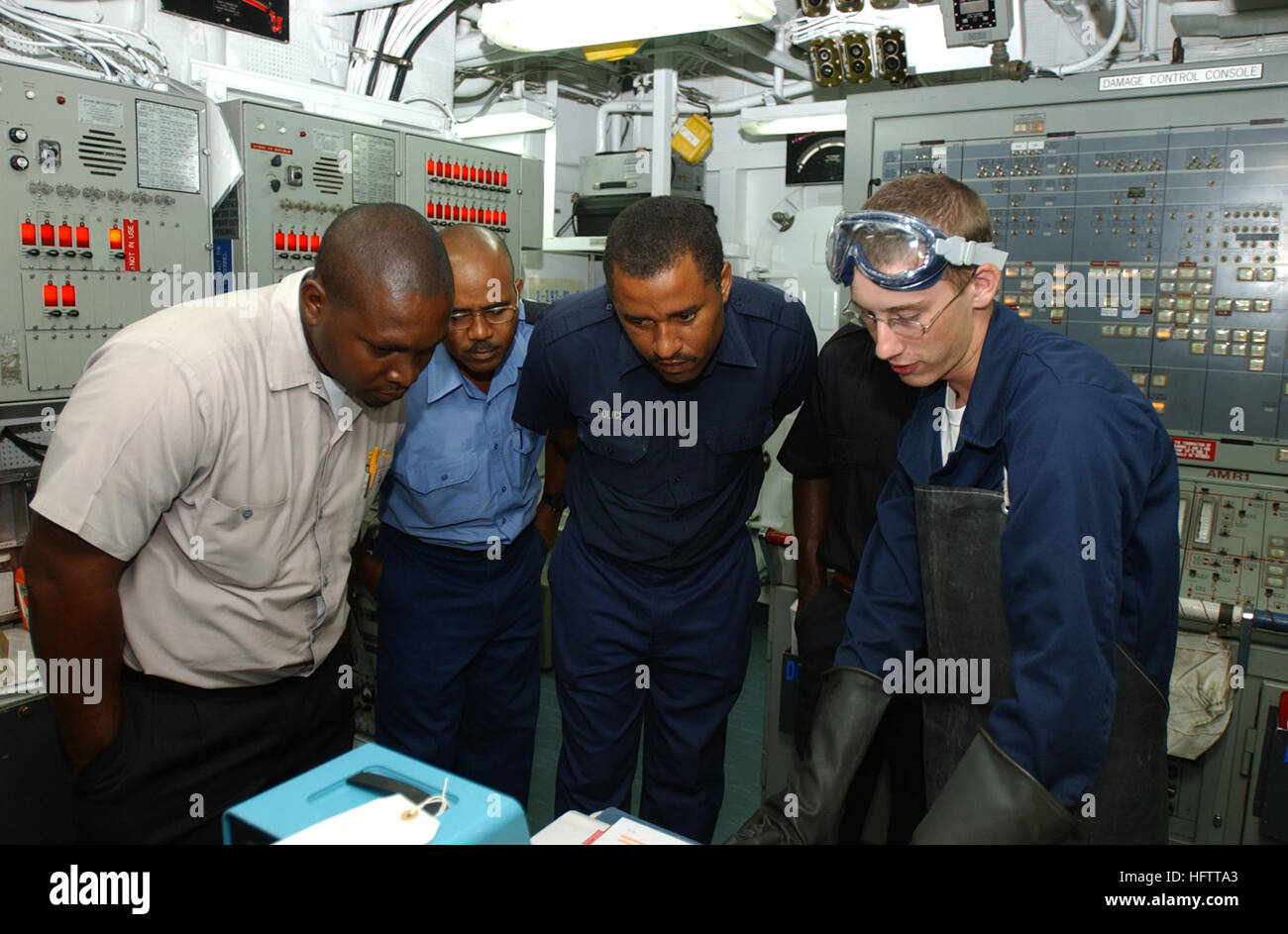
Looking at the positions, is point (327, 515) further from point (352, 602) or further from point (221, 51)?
point (221, 51)

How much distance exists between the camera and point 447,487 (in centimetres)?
239

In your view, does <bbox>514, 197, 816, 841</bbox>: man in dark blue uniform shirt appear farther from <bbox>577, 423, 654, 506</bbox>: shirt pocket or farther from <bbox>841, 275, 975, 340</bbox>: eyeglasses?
<bbox>841, 275, 975, 340</bbox>: eyeglasses

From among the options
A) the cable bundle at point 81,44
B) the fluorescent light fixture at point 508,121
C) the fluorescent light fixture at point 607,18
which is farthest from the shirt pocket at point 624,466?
the fluorescent light fixture at point 508,121

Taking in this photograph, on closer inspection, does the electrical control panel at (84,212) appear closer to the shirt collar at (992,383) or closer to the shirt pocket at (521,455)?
the shirt pocket at (521,455)

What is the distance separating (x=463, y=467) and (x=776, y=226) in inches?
145

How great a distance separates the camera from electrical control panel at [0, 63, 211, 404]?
8.95 ft

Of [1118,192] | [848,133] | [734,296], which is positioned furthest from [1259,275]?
[734,296]

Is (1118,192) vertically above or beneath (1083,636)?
above

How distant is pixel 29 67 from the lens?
2701 mm

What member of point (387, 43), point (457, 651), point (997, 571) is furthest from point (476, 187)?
point (997, 571)

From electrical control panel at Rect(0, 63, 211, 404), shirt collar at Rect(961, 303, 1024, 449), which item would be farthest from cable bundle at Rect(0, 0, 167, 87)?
shirt collar at Rect(961, 303, 1024, 449)

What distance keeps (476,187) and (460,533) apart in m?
2.27

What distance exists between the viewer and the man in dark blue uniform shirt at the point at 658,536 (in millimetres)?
2143

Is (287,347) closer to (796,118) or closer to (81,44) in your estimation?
(81,44)
